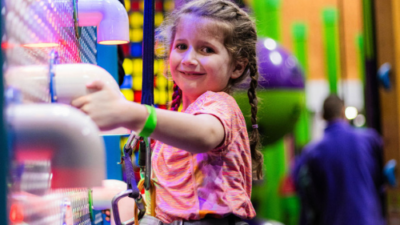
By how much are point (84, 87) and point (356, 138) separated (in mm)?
2498

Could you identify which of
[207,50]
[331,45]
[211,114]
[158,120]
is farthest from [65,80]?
[331,45]

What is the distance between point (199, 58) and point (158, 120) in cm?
23

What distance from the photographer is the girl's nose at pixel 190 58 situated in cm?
67

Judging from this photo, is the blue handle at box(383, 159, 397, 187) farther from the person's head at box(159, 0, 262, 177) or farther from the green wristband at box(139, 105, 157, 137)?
the green wristband at box(139, 105, 157, 137)

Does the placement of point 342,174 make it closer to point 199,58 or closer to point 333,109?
point 333,109

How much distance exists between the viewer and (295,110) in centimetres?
262

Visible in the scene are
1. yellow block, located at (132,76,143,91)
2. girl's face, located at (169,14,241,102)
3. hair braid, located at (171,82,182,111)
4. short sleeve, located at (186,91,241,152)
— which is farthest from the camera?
yellow block, located at (132,76,143,91)

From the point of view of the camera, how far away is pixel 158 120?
45 centimetres

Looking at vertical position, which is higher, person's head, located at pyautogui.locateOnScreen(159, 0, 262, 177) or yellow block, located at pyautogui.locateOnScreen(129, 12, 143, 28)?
yellow block, located at pyautogui.locateOnScreen(129, 12, 143, 28)

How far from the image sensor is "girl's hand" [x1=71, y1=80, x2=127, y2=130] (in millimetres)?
380

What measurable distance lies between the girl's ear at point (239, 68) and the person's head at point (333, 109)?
7.19 feet

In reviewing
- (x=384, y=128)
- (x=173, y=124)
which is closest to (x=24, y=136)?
(x=173, y=124)

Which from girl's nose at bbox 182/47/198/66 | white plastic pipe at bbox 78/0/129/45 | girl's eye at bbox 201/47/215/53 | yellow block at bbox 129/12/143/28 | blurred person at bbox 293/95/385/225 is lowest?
blurred person at bbox 293/95/385/225

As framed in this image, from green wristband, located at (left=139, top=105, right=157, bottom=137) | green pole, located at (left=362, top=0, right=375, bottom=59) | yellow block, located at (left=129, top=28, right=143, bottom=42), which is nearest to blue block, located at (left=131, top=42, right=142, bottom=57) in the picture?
yellow block, located at (left=129, top=28, right=143, bottom=42)
